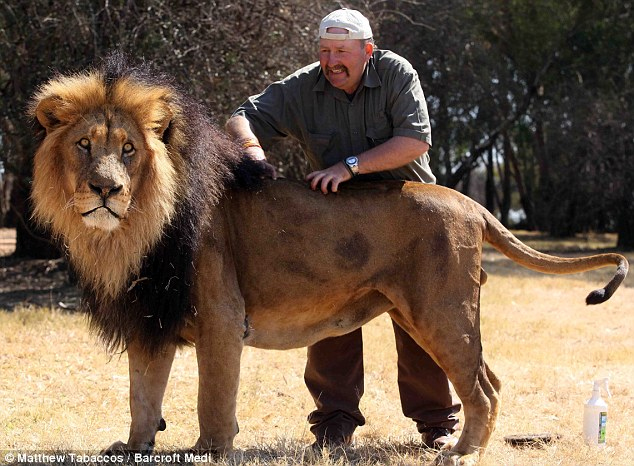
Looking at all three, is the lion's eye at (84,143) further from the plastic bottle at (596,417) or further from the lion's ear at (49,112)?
the plastic bottle at (596,417)

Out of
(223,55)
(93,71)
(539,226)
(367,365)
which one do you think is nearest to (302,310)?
(93,71)

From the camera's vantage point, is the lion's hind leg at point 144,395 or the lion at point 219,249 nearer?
the lion at point 219,249

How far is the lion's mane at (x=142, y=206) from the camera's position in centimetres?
340

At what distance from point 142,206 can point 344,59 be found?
1.29 metres

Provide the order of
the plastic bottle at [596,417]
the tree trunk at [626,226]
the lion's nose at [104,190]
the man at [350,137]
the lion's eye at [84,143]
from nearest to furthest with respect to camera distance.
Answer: the lion's nose at [104,190] → the lion's eye at [84,143] → the man at [350,137] → the plastic bottle at [596,417] → the tree trunk at [626,226]

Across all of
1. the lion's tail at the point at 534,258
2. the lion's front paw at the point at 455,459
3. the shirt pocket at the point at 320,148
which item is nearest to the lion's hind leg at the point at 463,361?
the lion's front paw at the point at 455,459

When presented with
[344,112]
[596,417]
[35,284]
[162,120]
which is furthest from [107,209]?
[35,284]

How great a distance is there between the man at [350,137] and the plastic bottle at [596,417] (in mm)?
641

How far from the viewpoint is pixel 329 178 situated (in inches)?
155

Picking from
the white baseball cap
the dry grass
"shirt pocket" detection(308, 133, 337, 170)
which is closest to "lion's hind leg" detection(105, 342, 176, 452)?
the dry grass

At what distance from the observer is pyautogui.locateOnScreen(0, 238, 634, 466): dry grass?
427 centimetres

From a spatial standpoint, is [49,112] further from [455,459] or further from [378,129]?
[455,459]

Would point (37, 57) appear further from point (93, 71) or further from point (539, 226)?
point (539, 226)

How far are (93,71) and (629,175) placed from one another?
13891 millimetres
